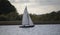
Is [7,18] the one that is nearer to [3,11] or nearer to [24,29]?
[3,11]

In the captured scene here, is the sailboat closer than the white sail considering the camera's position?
Yes

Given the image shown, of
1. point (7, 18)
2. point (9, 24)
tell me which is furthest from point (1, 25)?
point (7, 18)

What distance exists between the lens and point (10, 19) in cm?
3919

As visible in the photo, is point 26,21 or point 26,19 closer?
point 26,21

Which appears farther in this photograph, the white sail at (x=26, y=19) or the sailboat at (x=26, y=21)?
the white sail at (x=26, y=19)

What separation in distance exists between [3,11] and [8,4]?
1.06m

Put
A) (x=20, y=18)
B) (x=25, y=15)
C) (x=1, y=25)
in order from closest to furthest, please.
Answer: (x=25, y=15)
(x=20, y=18)
(x=1, y=25)

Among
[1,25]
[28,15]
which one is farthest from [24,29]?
[1,25]

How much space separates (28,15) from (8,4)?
397cm

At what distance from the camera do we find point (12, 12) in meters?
39.4

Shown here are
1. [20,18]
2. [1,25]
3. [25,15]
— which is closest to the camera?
[25,15]

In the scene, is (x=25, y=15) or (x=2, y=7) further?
(x=2, y=7)

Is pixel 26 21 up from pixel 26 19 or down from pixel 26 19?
down

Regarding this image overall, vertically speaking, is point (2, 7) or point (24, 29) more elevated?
point (2, 7)
